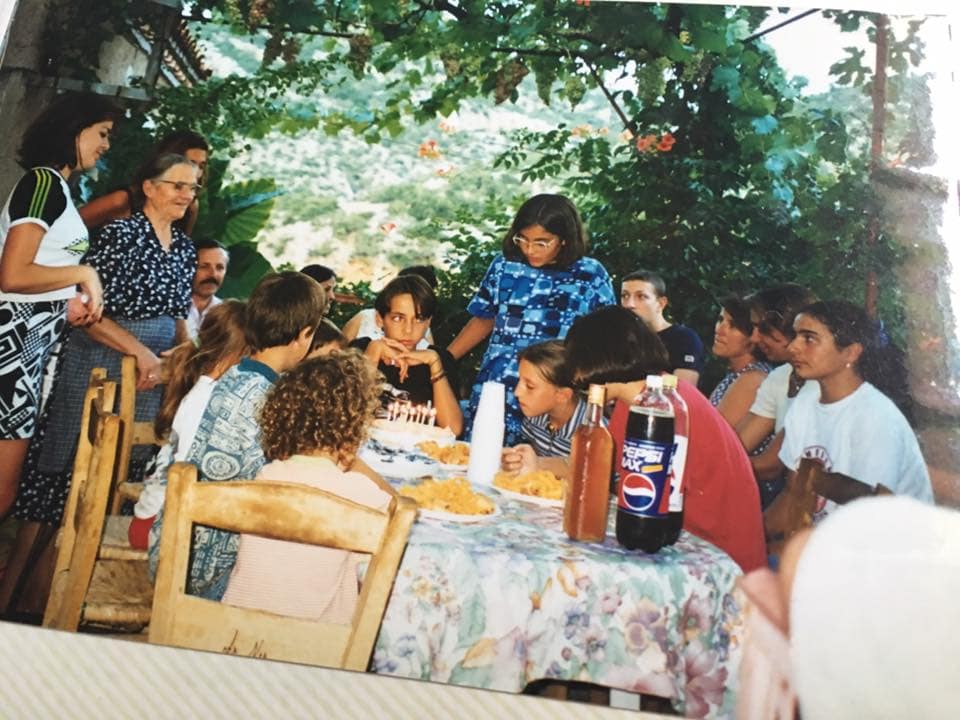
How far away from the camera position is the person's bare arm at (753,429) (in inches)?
71.0

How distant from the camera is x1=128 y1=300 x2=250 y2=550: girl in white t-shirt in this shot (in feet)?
6.02

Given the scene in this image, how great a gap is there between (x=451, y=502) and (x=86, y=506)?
716mm

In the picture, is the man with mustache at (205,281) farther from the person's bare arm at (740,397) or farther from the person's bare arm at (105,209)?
the person's bare arm at (740,397)

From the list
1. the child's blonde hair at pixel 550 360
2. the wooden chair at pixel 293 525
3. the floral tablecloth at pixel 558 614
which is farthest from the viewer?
the child's blonde hair at pixel 550 360

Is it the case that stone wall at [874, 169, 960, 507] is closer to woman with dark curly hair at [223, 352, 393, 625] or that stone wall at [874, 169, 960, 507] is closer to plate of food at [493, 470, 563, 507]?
plate of food at [493, 470, 563, 507]

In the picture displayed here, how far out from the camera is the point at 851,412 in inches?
69.9

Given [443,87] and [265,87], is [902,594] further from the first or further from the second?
[265,87]

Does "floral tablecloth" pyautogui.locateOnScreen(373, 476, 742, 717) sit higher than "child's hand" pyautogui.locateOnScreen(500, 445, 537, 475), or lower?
lower

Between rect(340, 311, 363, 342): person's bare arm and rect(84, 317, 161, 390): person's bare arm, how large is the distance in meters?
0.47

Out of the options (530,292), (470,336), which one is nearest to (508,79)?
(530,292)

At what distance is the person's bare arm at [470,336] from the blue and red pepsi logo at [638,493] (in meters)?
0.56

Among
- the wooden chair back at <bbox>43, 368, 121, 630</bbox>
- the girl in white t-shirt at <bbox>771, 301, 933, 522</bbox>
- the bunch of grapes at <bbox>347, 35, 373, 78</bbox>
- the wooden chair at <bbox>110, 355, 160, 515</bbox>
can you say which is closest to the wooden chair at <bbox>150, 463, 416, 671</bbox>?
the wooden chair back at <bbox>43, 368, 121, 630</bbox>

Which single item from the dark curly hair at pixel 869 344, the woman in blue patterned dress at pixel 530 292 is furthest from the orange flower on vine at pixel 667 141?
the dark curly hair at pixel 869 344

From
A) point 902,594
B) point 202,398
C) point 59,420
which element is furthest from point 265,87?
point 902,594
